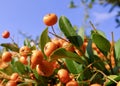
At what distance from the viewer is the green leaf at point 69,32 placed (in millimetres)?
1329

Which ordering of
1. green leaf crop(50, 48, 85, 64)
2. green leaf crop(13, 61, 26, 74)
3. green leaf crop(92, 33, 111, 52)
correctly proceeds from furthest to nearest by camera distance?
1. green leaf crop(13, 61, 26, 74)
2. green leaf crop(92, 33, 111, 52)
3. green leaf crop(50, 48, 85, 64)

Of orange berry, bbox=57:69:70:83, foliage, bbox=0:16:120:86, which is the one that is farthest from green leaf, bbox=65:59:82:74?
orange berry, bbox=57:69:70:83

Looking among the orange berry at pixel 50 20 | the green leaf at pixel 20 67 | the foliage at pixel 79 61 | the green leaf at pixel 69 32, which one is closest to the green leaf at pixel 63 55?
the foliage at pixel 79 61

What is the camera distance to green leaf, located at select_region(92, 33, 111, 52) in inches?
48.4

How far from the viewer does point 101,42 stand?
125cm

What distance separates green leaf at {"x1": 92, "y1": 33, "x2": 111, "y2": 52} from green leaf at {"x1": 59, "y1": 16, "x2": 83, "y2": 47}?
96mm

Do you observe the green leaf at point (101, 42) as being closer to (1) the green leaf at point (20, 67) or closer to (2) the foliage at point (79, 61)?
(2) the foliage at point (79, 61)

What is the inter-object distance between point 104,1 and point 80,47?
35.1 ft

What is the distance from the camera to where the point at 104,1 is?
11.8 m

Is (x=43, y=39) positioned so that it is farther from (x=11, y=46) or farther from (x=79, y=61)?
(x=11, y=46)

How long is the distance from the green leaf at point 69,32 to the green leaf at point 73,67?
8cm

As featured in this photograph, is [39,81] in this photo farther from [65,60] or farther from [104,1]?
[104,1]

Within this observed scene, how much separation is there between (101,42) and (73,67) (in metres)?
0.16

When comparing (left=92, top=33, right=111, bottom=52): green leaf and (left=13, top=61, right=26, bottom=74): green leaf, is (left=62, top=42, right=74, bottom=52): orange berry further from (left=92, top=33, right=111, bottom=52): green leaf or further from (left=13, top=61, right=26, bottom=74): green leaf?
(left=13, top=61, right=26, bottom=74): green leaf
